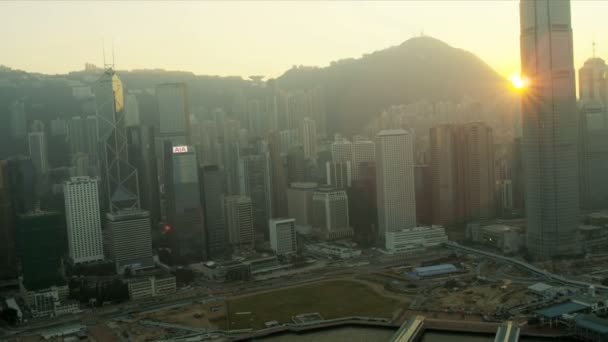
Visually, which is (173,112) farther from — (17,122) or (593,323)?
(593,323)

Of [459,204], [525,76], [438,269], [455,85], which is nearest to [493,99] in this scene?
[455,85]

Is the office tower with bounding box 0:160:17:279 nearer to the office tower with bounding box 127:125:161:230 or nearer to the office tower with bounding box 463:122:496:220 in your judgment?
the office tower with bounding box 127:125:161:230

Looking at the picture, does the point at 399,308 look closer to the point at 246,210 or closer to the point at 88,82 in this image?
the point at 246,210

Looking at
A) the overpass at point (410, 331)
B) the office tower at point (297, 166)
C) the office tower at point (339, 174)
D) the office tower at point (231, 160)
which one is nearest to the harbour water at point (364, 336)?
the overpass at point (410, 331)

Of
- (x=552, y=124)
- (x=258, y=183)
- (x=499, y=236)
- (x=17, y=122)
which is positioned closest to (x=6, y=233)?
(x=17, y=122)

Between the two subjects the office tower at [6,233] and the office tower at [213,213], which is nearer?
the office tower at [6,233]

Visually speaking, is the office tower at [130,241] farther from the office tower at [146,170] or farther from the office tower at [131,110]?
the office tower at [131,110]
